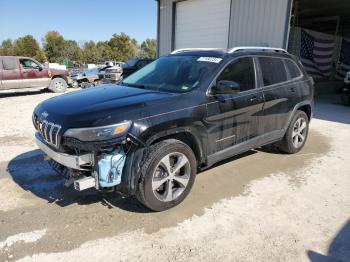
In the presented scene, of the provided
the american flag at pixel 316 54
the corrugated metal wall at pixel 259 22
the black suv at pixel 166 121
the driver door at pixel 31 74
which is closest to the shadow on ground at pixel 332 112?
the corrugated metal wall at pixel 259 22

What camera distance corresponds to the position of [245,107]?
4.30m

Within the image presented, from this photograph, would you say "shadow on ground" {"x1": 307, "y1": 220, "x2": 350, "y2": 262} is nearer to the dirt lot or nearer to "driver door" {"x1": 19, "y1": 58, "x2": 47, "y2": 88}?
the dirt lot

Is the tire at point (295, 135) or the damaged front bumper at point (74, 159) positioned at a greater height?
→ the damaged front bumper at point (74, 159)

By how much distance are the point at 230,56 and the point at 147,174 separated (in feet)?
6.85

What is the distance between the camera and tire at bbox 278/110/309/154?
543cm

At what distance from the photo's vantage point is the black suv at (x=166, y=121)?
311 centimetres

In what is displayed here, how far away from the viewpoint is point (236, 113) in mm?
4168

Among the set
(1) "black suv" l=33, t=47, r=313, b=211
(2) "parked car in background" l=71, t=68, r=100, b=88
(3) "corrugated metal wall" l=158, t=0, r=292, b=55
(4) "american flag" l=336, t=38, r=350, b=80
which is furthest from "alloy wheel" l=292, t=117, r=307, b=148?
(4) "american flag" l=336, t=38, r=350, b=80

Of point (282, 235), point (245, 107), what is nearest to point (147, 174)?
point (282, 235)

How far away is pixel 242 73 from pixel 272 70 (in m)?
0.83

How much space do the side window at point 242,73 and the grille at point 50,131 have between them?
2080 mm

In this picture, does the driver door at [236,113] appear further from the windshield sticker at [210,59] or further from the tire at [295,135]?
the tire at [295,135]

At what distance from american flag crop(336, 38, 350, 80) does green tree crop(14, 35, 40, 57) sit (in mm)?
56259

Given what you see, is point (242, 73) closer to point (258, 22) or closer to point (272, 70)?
point (272, 70)
